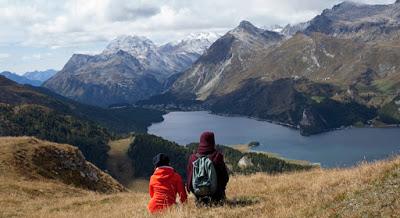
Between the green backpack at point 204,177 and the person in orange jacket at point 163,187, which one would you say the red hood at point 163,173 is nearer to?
the person in orange jacket at point 163,187

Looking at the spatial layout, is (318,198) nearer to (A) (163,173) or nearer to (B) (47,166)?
(A) (163,173)

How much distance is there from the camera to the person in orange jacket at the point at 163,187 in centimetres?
1772

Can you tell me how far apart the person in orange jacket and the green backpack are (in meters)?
1.18

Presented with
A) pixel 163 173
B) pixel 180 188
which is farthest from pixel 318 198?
pixel 163 173

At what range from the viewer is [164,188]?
17906mm

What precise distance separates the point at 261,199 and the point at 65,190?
26860 millimetres

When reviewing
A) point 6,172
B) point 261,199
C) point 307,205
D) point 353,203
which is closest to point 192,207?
point 261,199

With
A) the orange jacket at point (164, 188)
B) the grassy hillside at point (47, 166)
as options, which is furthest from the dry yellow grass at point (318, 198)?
the grassy hillside at point (47, 166)

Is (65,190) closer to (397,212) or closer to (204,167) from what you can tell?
(204,167)

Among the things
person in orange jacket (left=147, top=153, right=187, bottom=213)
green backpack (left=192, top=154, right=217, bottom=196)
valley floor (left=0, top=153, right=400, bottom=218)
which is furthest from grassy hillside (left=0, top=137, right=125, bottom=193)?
green backpack (left=192, top=154, right=217, bottom=196)

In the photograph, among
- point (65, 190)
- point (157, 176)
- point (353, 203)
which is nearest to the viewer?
point (353, 203)

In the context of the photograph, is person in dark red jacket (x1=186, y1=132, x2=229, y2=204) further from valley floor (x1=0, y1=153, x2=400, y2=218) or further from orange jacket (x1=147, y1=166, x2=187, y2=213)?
orange jacket (x1=147, y1=166, x2=187, y2=213)

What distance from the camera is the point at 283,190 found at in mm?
20875

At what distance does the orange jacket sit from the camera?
1772 centimetres
